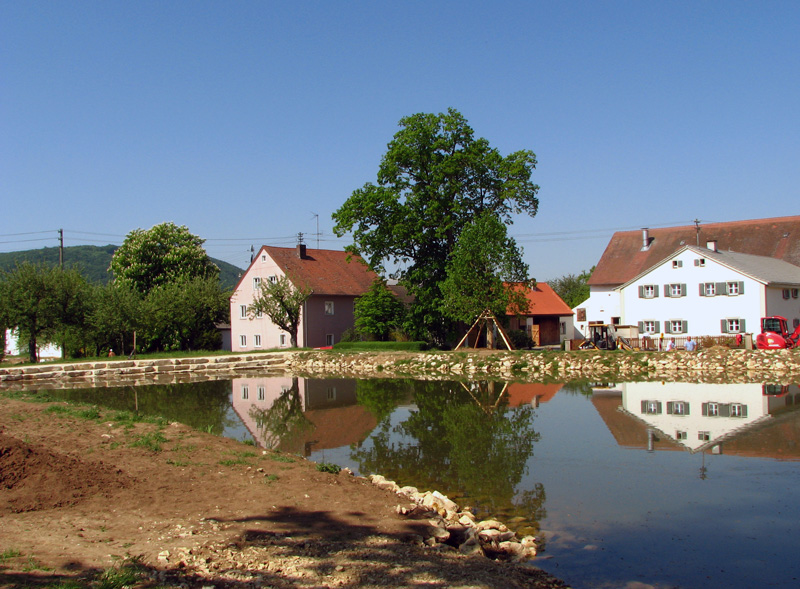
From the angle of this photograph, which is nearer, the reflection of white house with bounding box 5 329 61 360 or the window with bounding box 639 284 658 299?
the window with bounding box 639 284 658 299

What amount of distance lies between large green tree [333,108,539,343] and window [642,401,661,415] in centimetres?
2076

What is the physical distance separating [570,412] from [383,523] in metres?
11.5

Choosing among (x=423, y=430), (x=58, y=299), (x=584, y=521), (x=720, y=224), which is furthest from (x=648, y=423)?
(x=720, y=224)

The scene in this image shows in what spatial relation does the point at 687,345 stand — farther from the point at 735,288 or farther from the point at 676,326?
the point at 735,288

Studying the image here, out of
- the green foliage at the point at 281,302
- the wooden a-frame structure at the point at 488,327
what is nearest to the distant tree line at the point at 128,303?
the green foliage at the point at 281,302

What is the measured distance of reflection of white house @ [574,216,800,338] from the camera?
154 feet

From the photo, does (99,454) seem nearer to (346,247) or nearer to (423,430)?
(423,430)

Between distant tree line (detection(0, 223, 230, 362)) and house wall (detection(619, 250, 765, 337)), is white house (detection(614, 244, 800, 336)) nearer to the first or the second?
house wall (detection(619, 250, 765, 337))

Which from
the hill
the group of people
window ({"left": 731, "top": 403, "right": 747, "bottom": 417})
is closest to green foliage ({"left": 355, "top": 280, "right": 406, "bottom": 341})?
the group of people

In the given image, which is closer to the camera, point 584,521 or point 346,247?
point 584,521

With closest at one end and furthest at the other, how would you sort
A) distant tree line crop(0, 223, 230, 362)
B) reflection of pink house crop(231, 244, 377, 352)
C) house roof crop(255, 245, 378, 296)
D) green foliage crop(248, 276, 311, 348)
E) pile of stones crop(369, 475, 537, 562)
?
pile of stones crop(369, 475, 537, 562) → distant tree line crop(0, 223, 230, 362) → green foliage crop(248, 276, 311, 348) → reflection of pink house crop(231, 244, 377, 352) → house roof crop(255, 245, 378, 296)

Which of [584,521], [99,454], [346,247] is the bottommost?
[584,521]

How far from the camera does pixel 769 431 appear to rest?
14.0 metres

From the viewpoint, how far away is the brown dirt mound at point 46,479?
25.0 ft
